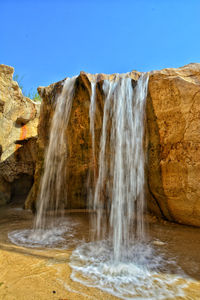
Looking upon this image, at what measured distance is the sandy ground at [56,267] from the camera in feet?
5.85

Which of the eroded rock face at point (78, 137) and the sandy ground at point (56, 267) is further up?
the eroded rock face at point (78, 137)

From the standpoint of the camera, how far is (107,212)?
4.93 metres

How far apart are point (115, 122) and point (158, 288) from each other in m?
3.19

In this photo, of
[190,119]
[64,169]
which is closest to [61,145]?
[64,169]

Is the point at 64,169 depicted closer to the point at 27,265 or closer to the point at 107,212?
the point at 107,212

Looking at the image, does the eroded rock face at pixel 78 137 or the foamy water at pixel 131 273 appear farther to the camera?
the eroded rock face at pixel 78 137

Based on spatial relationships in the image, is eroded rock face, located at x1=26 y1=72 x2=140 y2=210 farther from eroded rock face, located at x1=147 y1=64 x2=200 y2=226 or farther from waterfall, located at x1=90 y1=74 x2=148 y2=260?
eroded rock face, located at x1=147 y1=64 x2=200 y2=226

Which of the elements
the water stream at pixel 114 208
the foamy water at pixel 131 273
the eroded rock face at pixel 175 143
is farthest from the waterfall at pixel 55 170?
the foamy water at pixel 131 273

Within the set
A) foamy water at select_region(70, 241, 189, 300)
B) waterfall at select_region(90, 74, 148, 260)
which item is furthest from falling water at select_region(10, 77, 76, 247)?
foamy water at select_region(70, 241, 189, 300)

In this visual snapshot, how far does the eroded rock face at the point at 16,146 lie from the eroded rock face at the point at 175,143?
4804 millimetres

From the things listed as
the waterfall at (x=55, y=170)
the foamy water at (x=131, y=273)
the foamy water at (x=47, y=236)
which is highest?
the waterfall at (x=55, y=170)

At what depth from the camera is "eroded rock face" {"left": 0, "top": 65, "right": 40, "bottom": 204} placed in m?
6.90

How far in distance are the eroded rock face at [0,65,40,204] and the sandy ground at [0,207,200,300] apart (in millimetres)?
3780

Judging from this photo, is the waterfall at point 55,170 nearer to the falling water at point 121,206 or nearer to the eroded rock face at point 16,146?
the falling water at point 121,206
